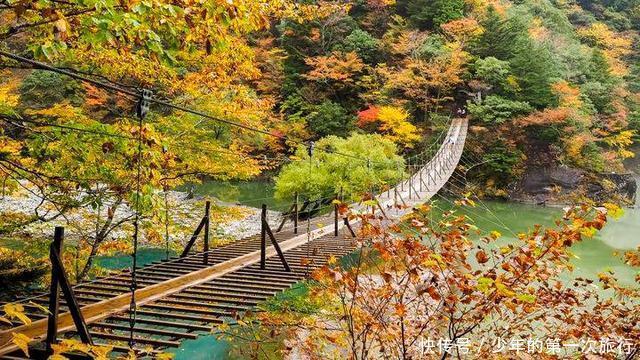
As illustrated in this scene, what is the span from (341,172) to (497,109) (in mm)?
8120

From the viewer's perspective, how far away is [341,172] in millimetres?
10953

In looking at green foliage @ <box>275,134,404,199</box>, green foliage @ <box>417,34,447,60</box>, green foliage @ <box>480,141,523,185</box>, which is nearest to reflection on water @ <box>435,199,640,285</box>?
green foliage @ <box>480,141,523,185</box>

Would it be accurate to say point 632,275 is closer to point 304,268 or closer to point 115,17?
point 304,268

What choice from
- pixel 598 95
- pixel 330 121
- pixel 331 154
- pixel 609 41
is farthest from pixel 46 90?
pixel 609 41

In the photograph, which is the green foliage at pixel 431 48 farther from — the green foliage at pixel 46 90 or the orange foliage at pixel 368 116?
the green foliage at pixel 46 90

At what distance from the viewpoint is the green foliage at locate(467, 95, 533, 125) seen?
16062 millimetres

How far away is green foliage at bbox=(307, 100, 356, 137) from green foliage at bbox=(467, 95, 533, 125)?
14.1ft

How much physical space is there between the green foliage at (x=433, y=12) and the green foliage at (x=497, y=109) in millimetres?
3798

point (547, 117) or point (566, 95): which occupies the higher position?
point (566, 95)

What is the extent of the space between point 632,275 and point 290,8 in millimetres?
8429

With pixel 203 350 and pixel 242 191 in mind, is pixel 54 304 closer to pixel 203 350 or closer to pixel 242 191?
pixel 203 350

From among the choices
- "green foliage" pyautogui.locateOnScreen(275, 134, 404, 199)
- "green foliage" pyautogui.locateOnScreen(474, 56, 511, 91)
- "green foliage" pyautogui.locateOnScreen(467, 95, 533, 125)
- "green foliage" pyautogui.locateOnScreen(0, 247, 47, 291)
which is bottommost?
"green foliage" pyautogui.locateOnScreen(0, 247, 47, 291)

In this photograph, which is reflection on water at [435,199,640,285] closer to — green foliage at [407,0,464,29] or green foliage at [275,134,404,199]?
green foliage at [275,134,404,199]

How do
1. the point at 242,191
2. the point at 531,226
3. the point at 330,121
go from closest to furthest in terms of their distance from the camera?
the point at 531,226 → the point at 330,121 → the point at 242,191
